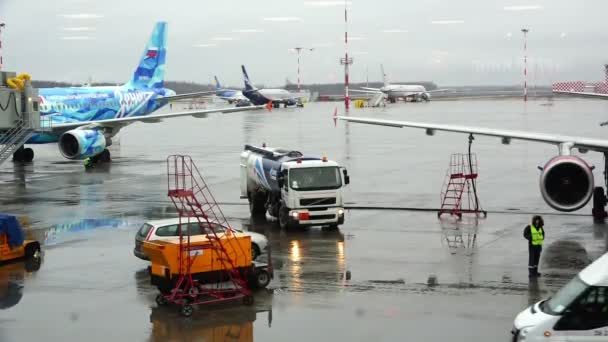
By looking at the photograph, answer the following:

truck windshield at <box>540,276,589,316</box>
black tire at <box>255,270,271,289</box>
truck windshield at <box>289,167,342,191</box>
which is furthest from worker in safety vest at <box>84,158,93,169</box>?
truck windshield at <box>540,276,589,316</box>

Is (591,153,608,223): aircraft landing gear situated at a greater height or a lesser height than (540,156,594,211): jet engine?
lesser

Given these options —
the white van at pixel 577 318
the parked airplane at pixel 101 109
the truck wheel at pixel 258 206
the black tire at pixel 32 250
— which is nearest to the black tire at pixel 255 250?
the black tire at pixel 32 250

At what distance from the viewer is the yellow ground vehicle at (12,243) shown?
20.6 metres

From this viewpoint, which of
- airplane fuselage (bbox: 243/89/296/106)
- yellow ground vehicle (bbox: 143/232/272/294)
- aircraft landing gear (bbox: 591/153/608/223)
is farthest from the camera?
airplane fuselage (bbox: 243/89/296/106)

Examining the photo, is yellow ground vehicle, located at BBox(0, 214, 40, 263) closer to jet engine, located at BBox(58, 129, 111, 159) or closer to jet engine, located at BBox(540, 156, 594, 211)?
jet engine, located at BBox(540, 156, 594, 211)

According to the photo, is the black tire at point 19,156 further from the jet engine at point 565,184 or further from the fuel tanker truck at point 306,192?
the jet engine at point 565,184

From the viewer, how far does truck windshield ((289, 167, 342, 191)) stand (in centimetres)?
2477

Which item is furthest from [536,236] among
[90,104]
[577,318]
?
[90,104]

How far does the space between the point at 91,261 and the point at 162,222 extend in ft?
6.29

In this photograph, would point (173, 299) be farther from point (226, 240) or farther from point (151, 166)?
point (151, 166)

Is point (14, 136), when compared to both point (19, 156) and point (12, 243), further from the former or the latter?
point (19, 156)

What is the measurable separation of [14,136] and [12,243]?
853 cm

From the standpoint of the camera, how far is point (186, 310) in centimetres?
1573

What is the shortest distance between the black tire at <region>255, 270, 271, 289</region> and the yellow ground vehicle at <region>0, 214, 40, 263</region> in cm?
650
